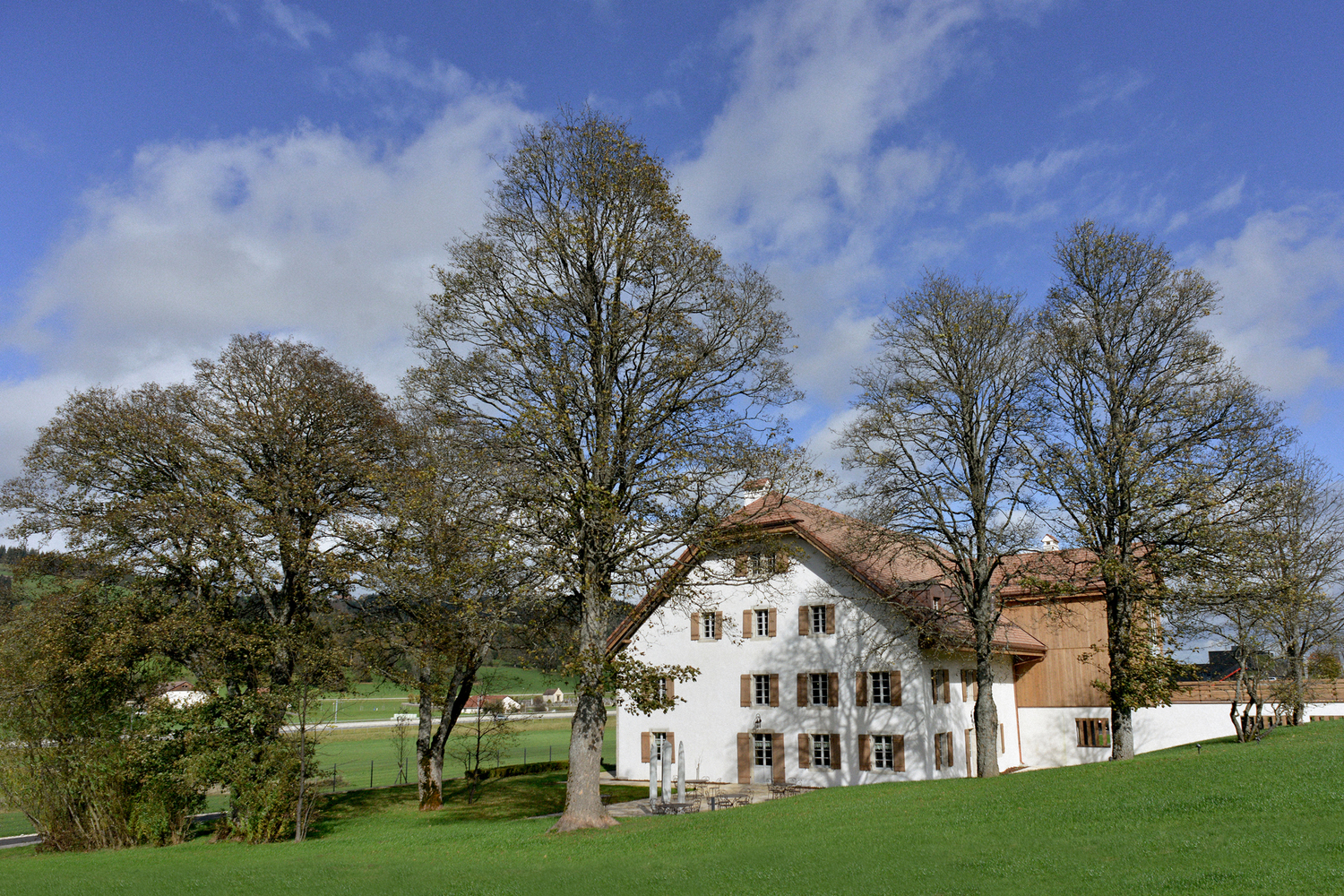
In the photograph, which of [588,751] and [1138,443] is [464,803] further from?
[1138,443]

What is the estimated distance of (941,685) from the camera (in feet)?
100

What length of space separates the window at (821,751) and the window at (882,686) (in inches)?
91.1

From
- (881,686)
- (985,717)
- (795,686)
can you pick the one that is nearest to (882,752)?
(881,686)

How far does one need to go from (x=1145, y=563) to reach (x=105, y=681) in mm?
27979

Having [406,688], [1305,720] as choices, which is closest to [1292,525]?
[1305,720]

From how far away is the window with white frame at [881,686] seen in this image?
101ft

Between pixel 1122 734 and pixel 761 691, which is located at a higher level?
pixel 761 691

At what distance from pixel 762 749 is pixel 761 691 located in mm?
2114

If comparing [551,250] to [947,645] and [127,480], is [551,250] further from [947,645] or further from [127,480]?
[947,645]

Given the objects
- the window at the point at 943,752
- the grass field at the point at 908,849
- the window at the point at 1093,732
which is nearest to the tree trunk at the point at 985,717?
the grass field at the point at 908,849

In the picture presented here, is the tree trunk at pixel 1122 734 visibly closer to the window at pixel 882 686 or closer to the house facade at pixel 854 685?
the house facade at pixel 854 685

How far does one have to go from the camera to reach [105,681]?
898 inches

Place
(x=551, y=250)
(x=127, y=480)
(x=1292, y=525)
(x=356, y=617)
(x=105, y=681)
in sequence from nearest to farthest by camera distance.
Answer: (x=551, y=250) < (x=105, y=681) < (x=127, y=480) < (x=356, y=617) < (x=1292, y=525)

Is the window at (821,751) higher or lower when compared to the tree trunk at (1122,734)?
lower
